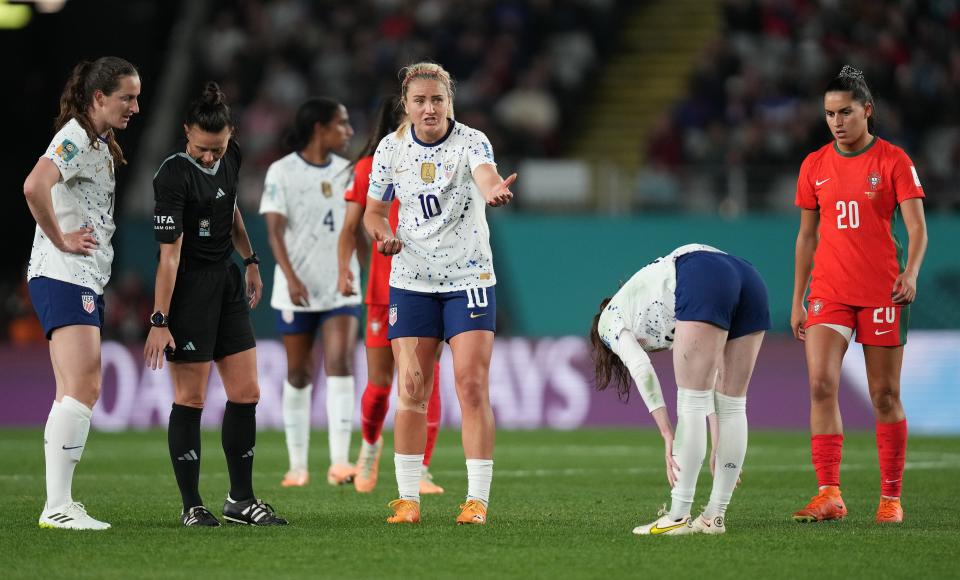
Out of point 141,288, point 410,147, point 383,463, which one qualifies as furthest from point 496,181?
point 141,288

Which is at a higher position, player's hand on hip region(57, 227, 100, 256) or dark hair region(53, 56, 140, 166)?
dark hair region(53, 56, 140, 166)

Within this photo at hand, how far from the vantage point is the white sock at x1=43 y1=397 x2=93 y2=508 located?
23.7 ft

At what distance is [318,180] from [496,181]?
358cm

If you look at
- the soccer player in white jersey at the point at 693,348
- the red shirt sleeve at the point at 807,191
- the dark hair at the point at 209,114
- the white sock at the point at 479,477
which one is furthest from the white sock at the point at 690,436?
the dark hair at the point at 209,114

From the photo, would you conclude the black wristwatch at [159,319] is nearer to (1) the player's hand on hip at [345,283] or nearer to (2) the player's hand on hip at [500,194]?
(2) the player's hand on hip at [500,194]

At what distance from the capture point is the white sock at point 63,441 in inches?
285

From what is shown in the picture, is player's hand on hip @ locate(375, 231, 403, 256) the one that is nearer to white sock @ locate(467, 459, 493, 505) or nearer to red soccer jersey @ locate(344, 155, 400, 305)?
white sock @ locate(467, 459, 493, 505)

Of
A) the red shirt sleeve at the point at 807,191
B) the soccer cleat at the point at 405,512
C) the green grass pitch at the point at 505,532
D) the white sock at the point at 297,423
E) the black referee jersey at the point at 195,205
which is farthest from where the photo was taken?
the white sock at the point at 297,423

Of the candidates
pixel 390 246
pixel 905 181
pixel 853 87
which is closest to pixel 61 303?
pixel 390 246

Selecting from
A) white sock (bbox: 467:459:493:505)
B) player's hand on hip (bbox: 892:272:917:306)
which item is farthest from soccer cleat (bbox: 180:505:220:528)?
player's hand on hip (bbox: 892:272:917:306)

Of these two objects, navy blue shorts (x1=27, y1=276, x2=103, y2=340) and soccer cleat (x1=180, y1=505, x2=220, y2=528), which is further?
soccer cleat (x1=180, y1=505, x2=220, y2=528)

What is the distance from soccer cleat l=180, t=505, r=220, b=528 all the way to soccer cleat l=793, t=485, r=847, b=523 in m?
3.06

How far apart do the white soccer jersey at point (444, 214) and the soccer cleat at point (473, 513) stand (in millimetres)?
1091

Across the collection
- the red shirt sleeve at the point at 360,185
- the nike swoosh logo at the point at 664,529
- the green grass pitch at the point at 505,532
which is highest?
the red shirt sleeve at the point at 360,185
